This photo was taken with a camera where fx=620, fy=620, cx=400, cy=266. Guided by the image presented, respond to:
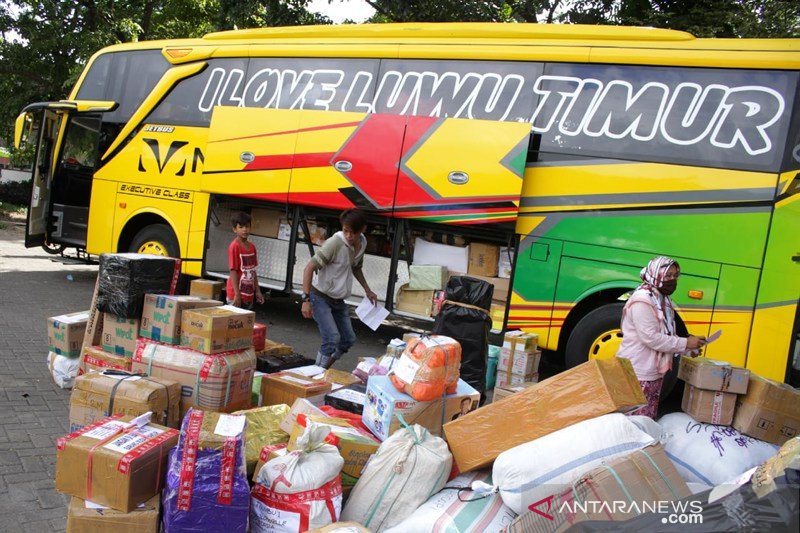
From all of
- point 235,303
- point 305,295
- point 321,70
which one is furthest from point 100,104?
point 305,295

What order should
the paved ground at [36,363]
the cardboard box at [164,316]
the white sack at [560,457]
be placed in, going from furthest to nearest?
the cardboard box at [164,316], the paved ground at [36,363], the white sack at [560,457]

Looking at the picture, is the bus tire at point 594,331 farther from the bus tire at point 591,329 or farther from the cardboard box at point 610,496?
the cardboard box at point 610,496

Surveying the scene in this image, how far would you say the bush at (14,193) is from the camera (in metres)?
22.4

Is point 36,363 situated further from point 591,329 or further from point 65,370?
point 591,329

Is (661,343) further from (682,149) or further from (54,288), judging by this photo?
(54,288)

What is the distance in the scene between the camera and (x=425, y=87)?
24.6 ft

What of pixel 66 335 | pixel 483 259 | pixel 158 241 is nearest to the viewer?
pixel 66 335

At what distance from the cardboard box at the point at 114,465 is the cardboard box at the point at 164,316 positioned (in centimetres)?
137

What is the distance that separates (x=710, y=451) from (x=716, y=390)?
447 mm

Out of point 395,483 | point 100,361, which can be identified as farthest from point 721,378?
point 100,361

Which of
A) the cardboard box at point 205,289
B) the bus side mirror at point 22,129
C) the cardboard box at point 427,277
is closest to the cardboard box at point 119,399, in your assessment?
the cardboard box at point 205,289

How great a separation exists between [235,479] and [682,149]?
5277 millimetres

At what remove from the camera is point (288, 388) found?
457cm

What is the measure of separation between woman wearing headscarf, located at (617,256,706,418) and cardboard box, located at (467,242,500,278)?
2.93 metres
